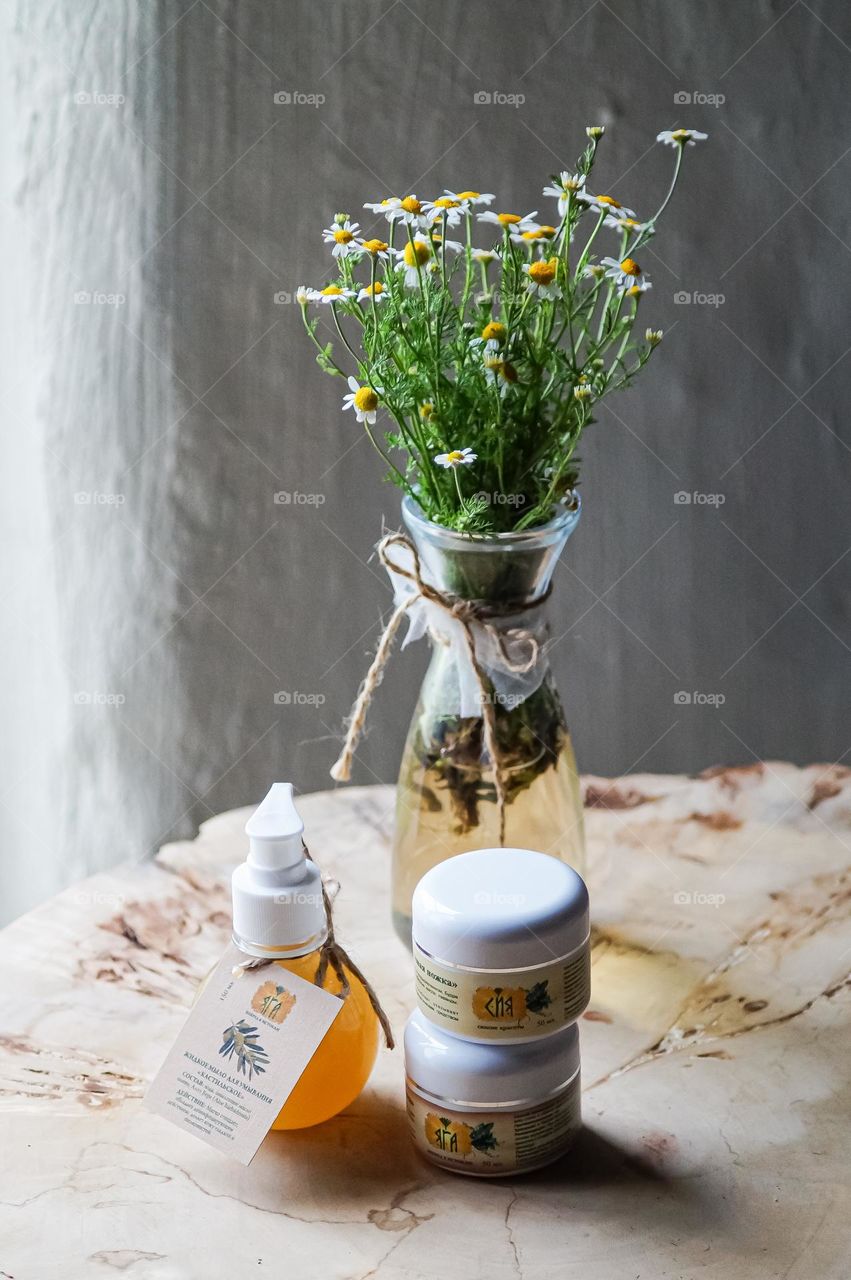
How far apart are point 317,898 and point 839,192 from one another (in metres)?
0.81

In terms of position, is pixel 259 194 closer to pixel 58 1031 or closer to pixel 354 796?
pixel 354 796

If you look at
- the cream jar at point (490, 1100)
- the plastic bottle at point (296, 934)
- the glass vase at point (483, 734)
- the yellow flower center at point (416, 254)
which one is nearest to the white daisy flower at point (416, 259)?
→ the yellow flower center at point (416, 254)

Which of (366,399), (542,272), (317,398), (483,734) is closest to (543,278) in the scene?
(542,272)

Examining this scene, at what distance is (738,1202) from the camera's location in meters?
0.60

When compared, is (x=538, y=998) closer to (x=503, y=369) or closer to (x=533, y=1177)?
(x=533, y=1177)

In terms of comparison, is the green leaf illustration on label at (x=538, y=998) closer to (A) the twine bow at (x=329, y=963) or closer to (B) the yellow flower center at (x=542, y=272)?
(A) the twine bow at (x=329, y=963)

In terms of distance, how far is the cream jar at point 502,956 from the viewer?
23.4 inches

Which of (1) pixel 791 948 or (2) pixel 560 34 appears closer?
(1) pixel 791 948

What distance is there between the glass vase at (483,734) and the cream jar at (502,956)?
0.13 metres

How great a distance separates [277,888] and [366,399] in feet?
0.80

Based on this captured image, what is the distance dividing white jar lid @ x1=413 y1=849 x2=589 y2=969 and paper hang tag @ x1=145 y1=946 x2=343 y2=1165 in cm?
7

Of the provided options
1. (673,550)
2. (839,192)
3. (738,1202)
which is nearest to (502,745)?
(738,1202)

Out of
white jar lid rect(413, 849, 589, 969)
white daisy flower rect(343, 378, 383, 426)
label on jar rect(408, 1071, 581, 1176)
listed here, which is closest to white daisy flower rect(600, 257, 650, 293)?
white daisy flower rect(343, 378, 383, 426)

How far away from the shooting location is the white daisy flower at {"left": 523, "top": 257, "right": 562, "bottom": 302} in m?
0.67
